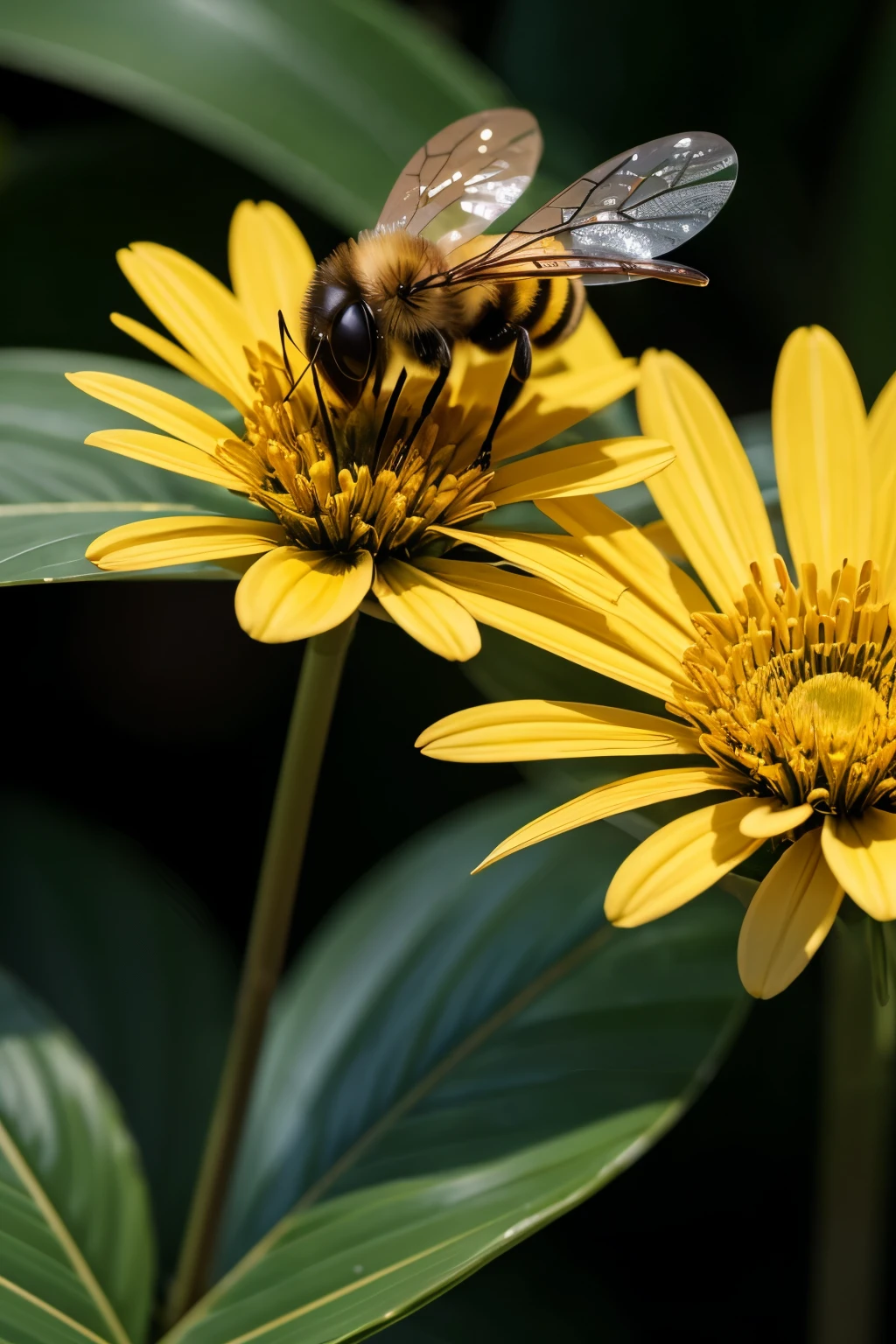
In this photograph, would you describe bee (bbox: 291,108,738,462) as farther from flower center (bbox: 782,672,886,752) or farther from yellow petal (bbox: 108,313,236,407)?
flower center (bbox: 782,672,886,752)

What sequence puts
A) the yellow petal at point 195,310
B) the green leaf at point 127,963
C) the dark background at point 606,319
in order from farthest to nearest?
the dark background at point 606,319 → the green leaf at point 127,963 → the yellow petal at point 195,310

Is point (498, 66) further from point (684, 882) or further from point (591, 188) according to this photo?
point (684, 882)

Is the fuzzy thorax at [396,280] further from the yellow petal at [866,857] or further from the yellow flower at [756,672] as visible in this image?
the yellow petal at [866,857]

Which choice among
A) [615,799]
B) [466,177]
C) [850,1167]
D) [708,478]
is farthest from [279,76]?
[850,1167]

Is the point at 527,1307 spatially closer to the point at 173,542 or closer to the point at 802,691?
the point at 802,691

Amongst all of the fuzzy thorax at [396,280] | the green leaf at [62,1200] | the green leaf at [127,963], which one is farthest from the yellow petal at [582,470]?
the green leaf at [127,963]

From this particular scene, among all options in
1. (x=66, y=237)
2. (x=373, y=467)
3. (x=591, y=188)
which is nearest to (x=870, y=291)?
(x=591, y=188)
